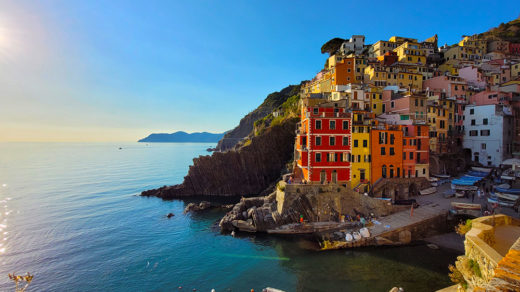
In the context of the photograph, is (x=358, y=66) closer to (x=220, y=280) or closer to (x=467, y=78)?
(x=467, y=78)

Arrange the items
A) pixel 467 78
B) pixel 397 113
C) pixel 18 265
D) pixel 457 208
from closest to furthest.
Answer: pixel 18 265, pixel 457 208, pixel 397 113, pixel 467 78

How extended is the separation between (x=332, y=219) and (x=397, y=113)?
73.3ft

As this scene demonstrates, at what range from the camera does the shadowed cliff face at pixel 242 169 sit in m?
61.7

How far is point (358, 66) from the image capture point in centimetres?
5903

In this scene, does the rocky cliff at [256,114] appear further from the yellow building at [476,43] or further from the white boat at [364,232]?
the white boat at [364,232]

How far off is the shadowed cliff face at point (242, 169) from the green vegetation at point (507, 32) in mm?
83030

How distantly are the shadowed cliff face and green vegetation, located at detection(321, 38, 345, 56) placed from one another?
42588mm

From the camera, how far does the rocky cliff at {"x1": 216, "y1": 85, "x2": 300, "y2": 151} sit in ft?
395

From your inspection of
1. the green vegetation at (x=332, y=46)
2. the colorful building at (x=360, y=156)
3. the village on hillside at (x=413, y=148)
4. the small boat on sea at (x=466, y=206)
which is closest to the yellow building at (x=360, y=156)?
the colorful building at (x=360, y=156)

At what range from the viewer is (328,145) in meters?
34.8

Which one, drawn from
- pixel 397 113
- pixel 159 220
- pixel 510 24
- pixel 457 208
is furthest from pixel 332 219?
pixel 510 24

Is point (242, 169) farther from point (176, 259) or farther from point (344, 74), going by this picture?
point (176, 259)

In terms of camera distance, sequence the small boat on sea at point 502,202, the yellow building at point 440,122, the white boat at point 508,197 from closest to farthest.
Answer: the white boat at point 508,197
the small boat on sea at point 502,202
the yellow building at point 440,122

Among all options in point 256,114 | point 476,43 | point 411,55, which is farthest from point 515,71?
point 256,114
